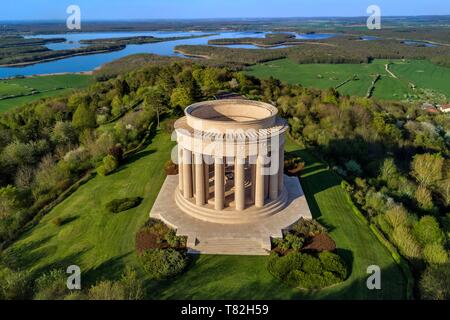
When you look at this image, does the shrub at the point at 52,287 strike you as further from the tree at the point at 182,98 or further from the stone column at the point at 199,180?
the tree at the point at 182,98

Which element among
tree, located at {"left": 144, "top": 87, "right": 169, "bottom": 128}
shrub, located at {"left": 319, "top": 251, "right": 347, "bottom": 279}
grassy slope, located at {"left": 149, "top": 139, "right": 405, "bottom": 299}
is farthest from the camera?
tree, located at {"left": 144, "top": 87, "right": 169, "bottom": 128}

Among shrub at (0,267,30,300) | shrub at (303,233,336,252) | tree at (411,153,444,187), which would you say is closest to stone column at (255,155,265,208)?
shrub at (303,233,336,252)

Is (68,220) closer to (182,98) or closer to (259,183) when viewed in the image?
(259,183)

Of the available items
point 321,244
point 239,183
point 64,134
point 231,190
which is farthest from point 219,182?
point 64,134

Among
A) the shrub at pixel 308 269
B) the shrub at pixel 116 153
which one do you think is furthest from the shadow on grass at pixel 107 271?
the shrub at pixel 116 153

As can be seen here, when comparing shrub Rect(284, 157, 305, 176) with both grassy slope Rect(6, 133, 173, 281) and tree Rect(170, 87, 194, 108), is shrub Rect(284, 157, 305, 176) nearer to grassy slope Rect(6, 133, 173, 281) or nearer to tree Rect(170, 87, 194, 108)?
grassy slope Rect(6, 133, 173, 281)

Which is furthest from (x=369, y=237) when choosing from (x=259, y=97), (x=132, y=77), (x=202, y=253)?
(x=132, y=77)
